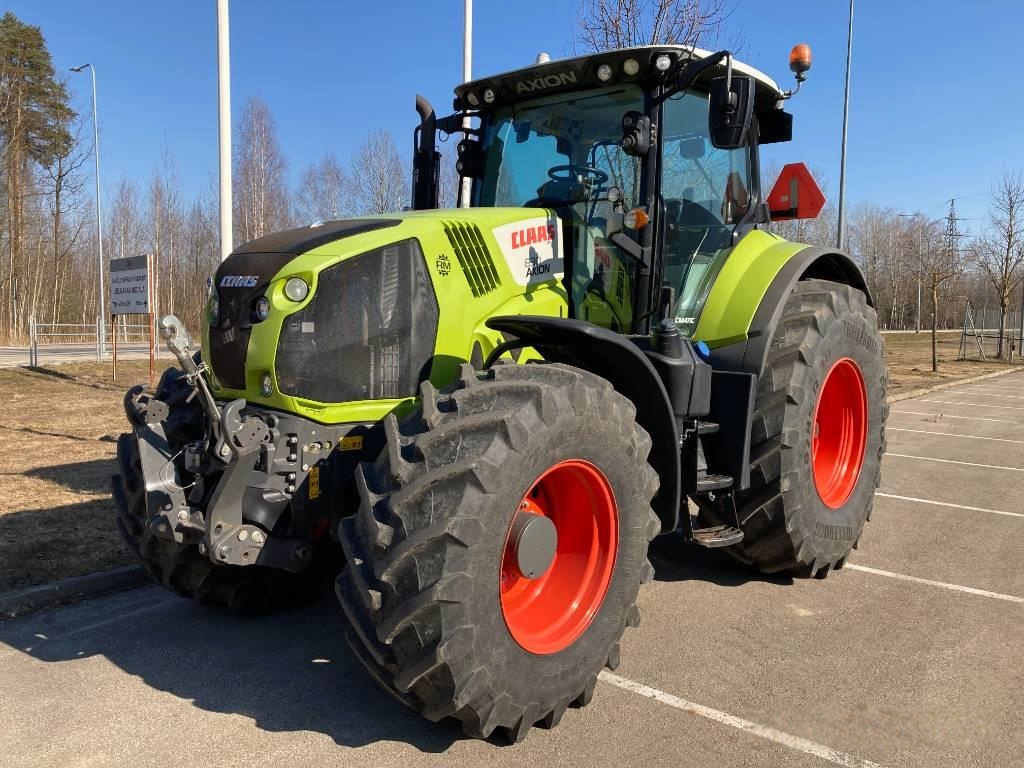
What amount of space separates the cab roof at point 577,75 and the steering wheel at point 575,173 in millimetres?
432

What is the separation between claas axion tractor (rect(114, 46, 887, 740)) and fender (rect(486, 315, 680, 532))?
0.02 meters

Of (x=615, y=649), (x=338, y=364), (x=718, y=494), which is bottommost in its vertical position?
(x=615, y=649)

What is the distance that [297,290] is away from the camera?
10.6 feet

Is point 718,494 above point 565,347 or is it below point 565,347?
below

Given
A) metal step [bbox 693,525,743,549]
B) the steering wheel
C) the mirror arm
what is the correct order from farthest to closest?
the steering wheel → metal step [bbox 693,525,743,549] → the mirror arm

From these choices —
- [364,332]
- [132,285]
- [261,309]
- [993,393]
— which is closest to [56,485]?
[261,309]

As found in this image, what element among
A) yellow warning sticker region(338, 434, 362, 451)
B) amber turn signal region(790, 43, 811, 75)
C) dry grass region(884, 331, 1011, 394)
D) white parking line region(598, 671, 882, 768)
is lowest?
white parking line region(598, 671, 882, 768)

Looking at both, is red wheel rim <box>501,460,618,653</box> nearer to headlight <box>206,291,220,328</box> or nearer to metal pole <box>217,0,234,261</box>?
headlight <box>206,291,220,328</box>

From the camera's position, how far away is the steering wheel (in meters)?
4.29

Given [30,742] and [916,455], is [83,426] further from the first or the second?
[916,455]

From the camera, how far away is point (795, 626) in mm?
4199

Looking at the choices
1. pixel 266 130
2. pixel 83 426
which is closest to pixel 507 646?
pixel 83 426

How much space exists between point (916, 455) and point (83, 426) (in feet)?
34.5

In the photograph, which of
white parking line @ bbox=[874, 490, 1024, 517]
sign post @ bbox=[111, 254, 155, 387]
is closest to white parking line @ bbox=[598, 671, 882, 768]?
white parking line @ bbox=[874, 490, 1024, 517]
